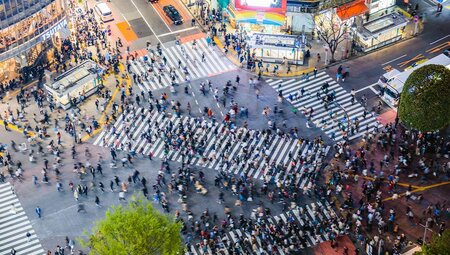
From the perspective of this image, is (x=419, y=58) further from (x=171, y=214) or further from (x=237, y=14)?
(x=171, y=214)

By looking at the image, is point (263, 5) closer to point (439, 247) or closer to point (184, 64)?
point (184, 64)

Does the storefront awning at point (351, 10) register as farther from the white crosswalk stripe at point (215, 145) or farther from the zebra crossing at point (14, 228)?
the zebra crossing at point (14, 228)

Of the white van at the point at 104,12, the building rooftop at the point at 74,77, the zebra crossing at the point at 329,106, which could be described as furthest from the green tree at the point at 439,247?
the white van at the point at 104,12

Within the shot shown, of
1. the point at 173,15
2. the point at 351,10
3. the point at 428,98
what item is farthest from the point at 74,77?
the point at 428,98

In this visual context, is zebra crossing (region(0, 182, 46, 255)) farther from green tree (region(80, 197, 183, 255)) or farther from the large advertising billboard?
the large advertising billboard

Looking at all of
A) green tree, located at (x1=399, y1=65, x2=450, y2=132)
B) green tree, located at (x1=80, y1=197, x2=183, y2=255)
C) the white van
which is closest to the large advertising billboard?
the white van

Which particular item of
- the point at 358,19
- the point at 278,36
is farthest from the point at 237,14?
the point at 358,19

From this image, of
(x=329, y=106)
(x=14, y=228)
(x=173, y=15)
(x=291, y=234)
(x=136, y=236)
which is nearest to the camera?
(x=136, y=236)
